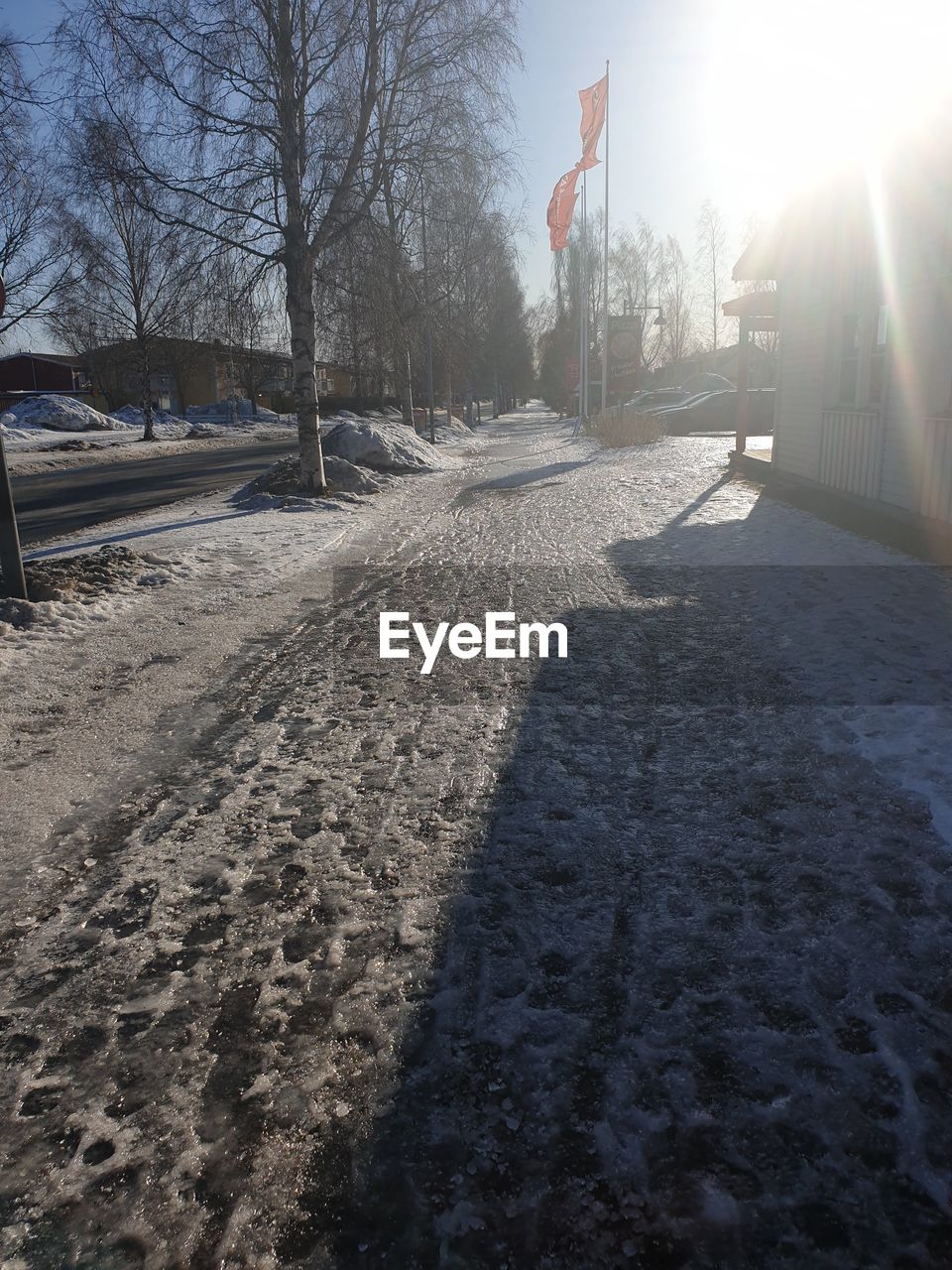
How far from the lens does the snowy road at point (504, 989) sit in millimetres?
1574

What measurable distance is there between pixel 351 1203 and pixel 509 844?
4.29 feet

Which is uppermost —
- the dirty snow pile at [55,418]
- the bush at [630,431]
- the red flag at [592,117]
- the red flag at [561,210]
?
the red flag at [592,117]

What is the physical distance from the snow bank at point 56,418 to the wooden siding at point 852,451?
34.1 meters

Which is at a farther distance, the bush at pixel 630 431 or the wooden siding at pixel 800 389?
the bush at pixel 630 431

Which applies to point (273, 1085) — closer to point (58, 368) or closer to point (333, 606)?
point (333, 606)

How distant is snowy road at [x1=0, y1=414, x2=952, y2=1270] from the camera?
5.16 feet

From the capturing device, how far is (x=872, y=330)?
9.90 m

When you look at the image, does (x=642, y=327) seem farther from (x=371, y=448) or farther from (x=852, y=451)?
(x=852, y=451)

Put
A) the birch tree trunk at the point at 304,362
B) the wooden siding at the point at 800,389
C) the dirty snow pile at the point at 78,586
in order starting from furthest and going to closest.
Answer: the wooden siding at the point at 800,389
the birch tree trunk at the point at 304,362
the dirty snow pile at the point at 78,586

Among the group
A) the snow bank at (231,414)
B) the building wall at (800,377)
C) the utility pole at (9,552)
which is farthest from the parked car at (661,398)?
the utility pole at (9,552)

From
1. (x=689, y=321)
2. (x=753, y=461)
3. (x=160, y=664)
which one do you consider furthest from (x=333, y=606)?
(x=689, y=321)

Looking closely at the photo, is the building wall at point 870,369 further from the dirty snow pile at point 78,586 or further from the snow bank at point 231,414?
the snow bank at point 231,414

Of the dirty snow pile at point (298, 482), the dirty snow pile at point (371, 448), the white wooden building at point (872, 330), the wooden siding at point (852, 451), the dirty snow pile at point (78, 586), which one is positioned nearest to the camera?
A: the dirty snow pile at point (78, 586)

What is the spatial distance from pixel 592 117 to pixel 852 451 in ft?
66.6
